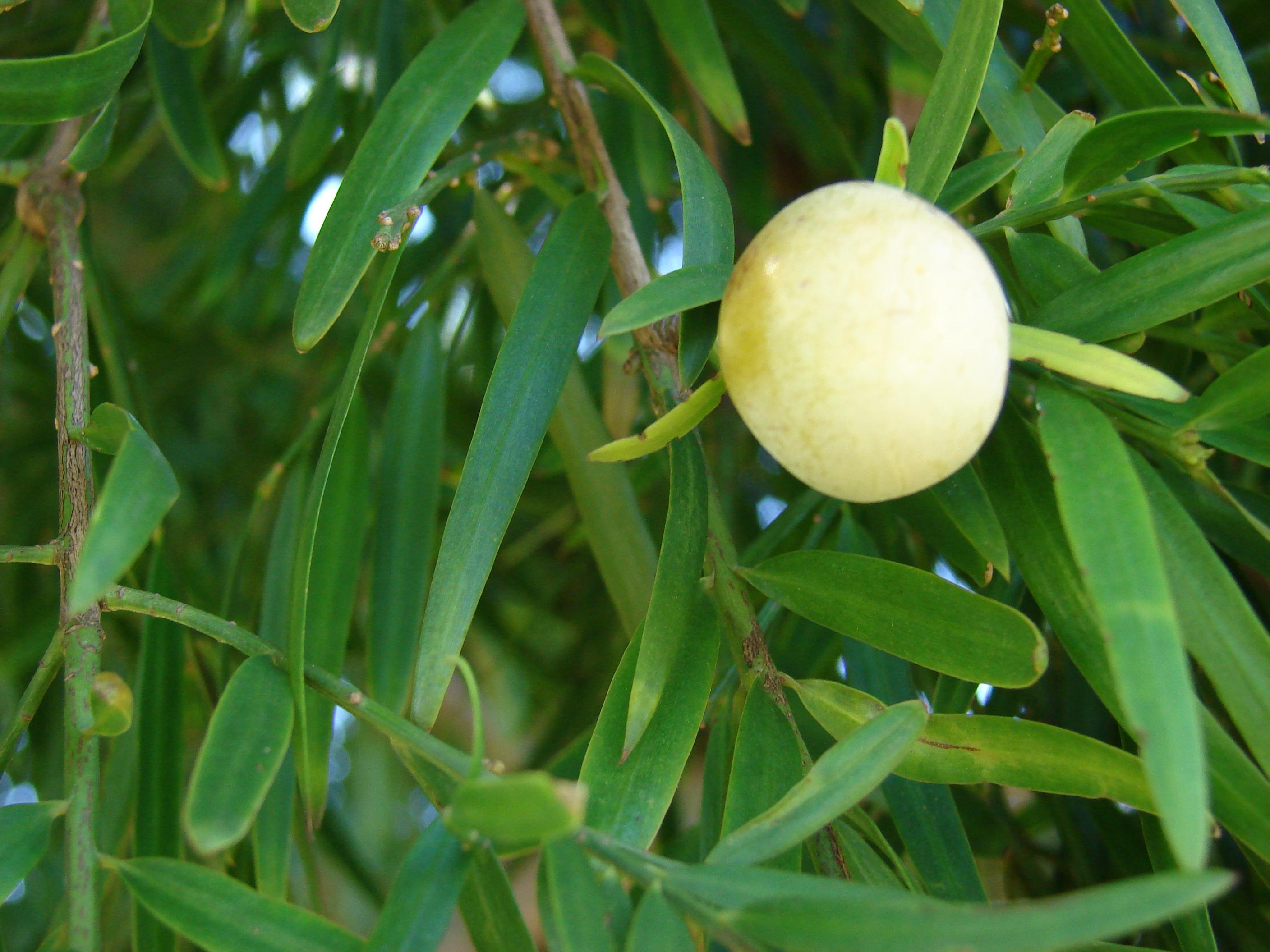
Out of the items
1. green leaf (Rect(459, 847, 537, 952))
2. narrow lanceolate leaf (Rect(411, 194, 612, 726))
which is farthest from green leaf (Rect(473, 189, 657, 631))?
green leaf (Rect(459, 847, 537, 952))

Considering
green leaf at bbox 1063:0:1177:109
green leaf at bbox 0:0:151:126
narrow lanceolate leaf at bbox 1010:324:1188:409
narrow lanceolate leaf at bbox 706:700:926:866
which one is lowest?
narrow lanceolate leaf at bbox 706:700:926:866

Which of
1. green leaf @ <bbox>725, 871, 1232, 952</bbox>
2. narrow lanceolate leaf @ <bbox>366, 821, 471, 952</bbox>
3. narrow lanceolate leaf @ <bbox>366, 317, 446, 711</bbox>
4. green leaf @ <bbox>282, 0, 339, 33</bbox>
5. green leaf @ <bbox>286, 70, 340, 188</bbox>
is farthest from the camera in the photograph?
green leaf @ <bbox>286, 70, 340, 188</bbox>

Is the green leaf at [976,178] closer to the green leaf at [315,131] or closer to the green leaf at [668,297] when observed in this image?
the green leaf at [668,297]

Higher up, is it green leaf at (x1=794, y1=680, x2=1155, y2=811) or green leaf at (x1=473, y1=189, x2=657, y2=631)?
green leaf at (x1=473, y1=189, x2=657, y2=631)

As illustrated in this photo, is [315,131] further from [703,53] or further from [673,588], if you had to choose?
[673,588]

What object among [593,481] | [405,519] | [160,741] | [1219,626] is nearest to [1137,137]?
[1219,626]

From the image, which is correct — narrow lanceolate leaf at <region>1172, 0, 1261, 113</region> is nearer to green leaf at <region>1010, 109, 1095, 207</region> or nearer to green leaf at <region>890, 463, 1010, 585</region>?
green leaf at <region>1010, 109, 1095, 207</region>

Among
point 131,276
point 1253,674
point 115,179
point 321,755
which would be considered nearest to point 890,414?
point 1253,674
